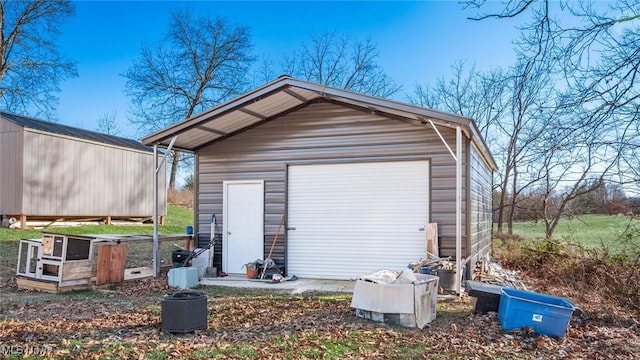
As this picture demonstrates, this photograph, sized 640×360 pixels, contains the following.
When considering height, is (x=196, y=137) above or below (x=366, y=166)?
above

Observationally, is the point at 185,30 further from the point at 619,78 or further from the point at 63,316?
the point at 619,78

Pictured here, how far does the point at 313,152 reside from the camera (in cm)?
927

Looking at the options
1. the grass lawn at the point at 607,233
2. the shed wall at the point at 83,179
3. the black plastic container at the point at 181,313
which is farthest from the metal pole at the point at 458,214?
the shed wall at the point at 83,179

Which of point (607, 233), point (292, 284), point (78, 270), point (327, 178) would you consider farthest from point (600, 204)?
point (78, 270)

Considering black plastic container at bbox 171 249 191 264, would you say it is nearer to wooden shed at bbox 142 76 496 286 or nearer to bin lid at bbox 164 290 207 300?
wooden shed at bbox 142 76 496 286

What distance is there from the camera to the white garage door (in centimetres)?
858

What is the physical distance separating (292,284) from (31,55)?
1723 centimetres

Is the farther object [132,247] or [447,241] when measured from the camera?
[132,247]

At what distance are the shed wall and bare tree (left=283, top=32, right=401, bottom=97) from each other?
37.9 feet

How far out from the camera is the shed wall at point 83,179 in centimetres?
1351

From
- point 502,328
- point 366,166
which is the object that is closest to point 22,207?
point 366,166

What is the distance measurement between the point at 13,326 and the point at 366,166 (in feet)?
19.9

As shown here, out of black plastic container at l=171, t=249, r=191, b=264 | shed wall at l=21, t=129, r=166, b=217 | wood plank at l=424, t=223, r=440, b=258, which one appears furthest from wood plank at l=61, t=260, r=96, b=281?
shed wall at l=21, t=129, r=166, b=217

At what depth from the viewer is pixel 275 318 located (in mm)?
5832
